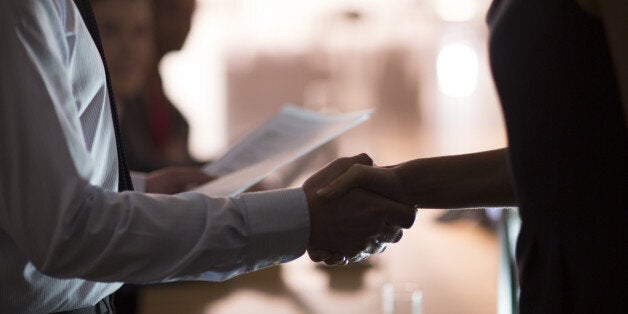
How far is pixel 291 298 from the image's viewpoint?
3.38 metres

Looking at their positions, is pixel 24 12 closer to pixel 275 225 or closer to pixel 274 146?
pixel 275 225

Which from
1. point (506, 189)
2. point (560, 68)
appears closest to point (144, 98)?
point (506, 189)

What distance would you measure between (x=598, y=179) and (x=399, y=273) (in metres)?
2.66

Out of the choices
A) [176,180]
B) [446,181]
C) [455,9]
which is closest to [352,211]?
[446,181]

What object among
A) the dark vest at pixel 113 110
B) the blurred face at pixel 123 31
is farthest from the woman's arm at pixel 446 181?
the blurred face at pixel 123 31

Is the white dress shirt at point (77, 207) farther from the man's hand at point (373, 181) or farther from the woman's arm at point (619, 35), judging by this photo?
the woman's arm at point (619, 35)

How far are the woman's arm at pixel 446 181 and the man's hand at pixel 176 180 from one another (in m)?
0.49

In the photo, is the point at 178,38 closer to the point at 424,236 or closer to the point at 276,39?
the point at 424,236

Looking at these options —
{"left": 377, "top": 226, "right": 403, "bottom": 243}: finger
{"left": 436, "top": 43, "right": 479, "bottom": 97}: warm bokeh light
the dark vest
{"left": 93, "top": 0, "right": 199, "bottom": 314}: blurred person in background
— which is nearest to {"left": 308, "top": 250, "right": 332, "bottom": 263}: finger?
{"left": 377, "top": 226, "right": 403, "bottom": 243}: finger

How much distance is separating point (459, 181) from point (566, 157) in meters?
0.46

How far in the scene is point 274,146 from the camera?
1.85 meters

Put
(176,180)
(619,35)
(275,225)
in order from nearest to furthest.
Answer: (619,35) < (275,225) < (176,180)

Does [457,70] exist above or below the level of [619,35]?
above

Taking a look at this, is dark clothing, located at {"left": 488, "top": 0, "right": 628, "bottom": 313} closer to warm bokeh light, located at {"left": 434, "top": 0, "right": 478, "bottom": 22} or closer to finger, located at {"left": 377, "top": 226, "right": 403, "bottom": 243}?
finger, located at {"left": 377, "top": 226, "right": 403, "bottom": 243}
